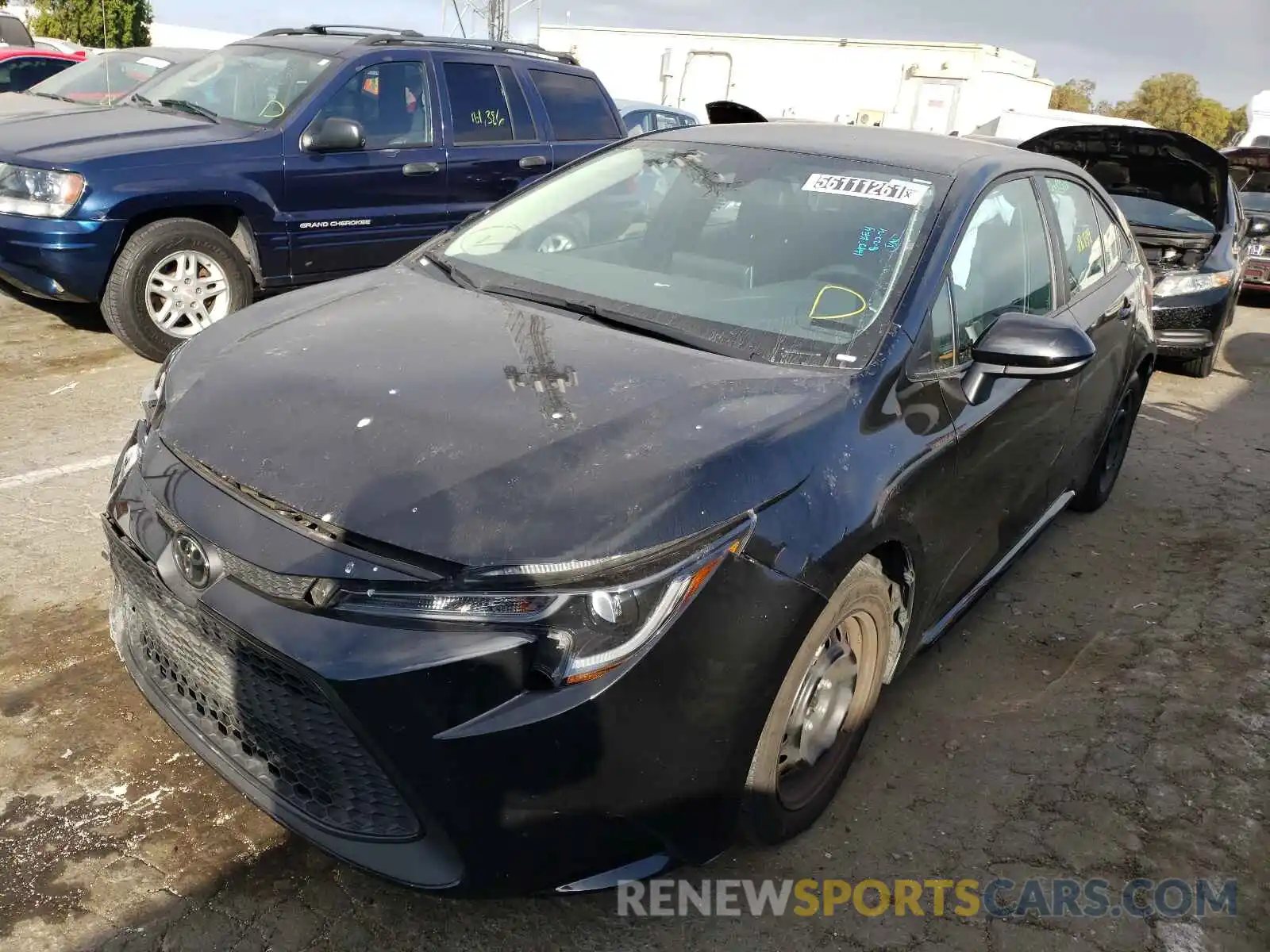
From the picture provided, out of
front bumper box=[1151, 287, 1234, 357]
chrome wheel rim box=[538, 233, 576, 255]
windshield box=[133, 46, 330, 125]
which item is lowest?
front bumper box=[1151, 287, 1234, 357]

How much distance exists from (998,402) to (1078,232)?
138 cm

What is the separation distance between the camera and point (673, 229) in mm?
3207

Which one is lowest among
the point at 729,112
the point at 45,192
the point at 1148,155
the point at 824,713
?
the point at 824,713

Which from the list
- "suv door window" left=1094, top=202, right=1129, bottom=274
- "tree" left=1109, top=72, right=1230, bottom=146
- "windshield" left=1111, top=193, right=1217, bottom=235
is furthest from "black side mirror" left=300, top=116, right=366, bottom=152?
"tree" left=1109, top=72, right=1230, bottom=146

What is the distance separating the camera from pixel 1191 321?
7297mm

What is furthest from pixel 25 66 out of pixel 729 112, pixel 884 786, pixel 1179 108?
pixel 1179 108

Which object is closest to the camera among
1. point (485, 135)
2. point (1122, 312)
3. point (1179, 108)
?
point (1122, 312)

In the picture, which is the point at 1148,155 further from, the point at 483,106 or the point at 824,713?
the point at 824,713

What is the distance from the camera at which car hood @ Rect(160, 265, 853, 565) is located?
190cm

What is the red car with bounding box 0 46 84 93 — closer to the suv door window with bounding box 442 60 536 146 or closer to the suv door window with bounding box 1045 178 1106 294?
the suv door window with bounding box 442 60 536 146

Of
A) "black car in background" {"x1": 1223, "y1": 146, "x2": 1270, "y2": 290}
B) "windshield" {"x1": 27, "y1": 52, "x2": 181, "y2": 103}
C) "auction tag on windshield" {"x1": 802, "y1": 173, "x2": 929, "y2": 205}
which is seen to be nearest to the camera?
"auction tag on windshield" {"x1": 802, "y1": 173, "x2": 929, "y2": 205}

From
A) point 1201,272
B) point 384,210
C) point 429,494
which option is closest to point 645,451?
point 429,494

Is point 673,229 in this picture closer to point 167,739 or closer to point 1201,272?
point 167,739

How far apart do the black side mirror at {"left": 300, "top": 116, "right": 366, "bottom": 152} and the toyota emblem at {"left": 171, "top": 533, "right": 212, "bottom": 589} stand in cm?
448
